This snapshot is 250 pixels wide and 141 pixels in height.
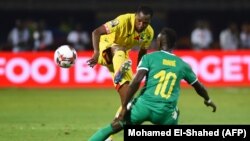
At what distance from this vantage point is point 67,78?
2622 cm

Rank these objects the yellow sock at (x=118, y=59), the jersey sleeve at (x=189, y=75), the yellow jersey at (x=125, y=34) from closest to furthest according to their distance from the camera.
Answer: the jersey sleeve at (x=189, y=75) → the yellow sock at (x=118, y=59) → the yellow jersey at (x=125, y=34)

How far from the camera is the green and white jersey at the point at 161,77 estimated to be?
1082cm

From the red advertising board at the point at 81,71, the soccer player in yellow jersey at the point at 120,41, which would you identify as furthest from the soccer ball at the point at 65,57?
the red advertising board at the point at 81,71

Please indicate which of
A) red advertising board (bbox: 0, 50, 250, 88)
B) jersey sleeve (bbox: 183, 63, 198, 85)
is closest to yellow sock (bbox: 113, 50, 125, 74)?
jersey sleeve (bbox: 183, 63, 198, 85)

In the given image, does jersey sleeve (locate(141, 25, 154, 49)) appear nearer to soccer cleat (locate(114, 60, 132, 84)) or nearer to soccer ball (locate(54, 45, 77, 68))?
soccer cleat (locate(114, 60, 132, 84))

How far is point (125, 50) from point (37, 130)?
2410 millimetres

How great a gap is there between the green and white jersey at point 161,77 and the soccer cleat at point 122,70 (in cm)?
200

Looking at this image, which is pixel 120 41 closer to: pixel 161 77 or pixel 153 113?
pixel 161 77

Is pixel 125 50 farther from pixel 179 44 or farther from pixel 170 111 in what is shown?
pixel 179 44

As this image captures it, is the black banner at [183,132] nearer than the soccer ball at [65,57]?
Yes

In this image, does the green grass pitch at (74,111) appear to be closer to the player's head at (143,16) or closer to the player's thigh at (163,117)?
the player's head at (143,16)

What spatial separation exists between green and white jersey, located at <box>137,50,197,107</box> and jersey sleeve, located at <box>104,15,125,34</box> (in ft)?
9.61

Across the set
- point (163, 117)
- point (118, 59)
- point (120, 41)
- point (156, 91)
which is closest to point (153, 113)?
point (163, 117)

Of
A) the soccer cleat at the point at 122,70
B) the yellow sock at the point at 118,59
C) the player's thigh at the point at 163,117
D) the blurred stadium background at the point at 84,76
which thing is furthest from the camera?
the blurred stadium background at the point at 84,76
